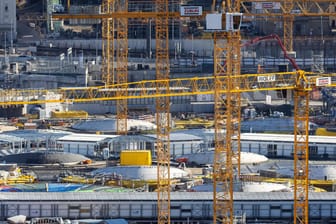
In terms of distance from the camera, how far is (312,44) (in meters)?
82.0

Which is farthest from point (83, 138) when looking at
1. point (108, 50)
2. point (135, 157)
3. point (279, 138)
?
point (108, 50)

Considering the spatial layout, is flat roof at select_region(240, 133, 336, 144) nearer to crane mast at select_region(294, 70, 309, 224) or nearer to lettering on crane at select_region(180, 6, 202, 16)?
lettering on crane at select_region(180, 6, 202, 16)

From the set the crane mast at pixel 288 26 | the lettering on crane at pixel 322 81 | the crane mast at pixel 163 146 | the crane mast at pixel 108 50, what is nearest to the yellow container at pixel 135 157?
the crane mast at pixel 163 146

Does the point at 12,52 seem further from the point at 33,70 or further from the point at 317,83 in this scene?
the point at 317,83

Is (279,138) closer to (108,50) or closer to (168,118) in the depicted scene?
(168,118)

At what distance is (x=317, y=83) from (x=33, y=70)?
36259mm

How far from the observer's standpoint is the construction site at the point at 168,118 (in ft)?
142

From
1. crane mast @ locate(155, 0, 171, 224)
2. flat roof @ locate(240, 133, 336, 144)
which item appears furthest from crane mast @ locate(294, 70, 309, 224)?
flat roof @ locate(240, 133, 336, 144)

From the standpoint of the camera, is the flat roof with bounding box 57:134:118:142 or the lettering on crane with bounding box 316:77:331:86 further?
the flat roof with bounding box 57:134:118:142

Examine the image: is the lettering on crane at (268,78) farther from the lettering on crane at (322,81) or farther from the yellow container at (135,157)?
the yellow container at (135,157)

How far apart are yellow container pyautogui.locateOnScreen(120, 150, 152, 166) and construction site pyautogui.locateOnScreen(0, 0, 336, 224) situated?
4cm

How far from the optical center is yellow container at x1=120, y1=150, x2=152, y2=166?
173ft

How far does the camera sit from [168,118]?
4712 centimetres

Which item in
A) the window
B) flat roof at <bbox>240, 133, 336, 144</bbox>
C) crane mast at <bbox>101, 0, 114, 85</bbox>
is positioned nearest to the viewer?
the window
